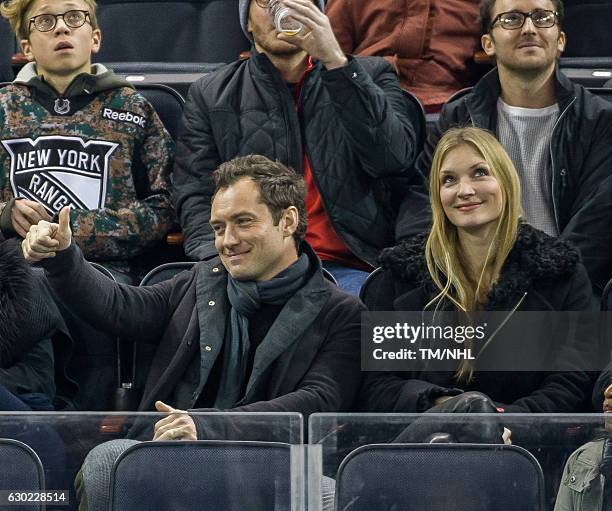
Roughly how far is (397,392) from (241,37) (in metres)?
1.63

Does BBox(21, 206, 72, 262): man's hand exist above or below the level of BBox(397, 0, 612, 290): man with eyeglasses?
below

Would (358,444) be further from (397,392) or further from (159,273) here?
(159,273)

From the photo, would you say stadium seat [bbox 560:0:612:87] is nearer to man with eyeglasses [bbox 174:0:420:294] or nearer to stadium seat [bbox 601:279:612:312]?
man with eyeglasses [bbox 174:0:420:294]

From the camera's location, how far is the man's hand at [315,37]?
2.90 meters

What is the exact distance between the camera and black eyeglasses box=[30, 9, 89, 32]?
318 centimetres

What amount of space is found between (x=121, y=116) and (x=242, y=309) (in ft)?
2.47

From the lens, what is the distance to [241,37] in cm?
393

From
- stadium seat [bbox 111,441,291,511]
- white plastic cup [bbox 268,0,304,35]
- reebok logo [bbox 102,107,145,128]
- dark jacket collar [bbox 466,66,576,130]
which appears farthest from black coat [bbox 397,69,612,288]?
stadium seat [bbox 111,441,291,511]

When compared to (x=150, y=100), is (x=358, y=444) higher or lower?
lower

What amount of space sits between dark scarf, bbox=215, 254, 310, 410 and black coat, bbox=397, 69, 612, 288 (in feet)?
1.32

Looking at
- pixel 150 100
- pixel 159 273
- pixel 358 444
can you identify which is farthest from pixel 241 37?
pixel 358 444

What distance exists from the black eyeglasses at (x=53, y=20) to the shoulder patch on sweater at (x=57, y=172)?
24 cm

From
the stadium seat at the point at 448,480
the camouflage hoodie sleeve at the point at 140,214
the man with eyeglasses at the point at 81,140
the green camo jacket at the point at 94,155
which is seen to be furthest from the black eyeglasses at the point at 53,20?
the stadium seat at the point at 448,480

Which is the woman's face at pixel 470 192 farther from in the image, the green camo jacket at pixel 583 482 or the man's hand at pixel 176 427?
the man's hand at pixel 176 427
